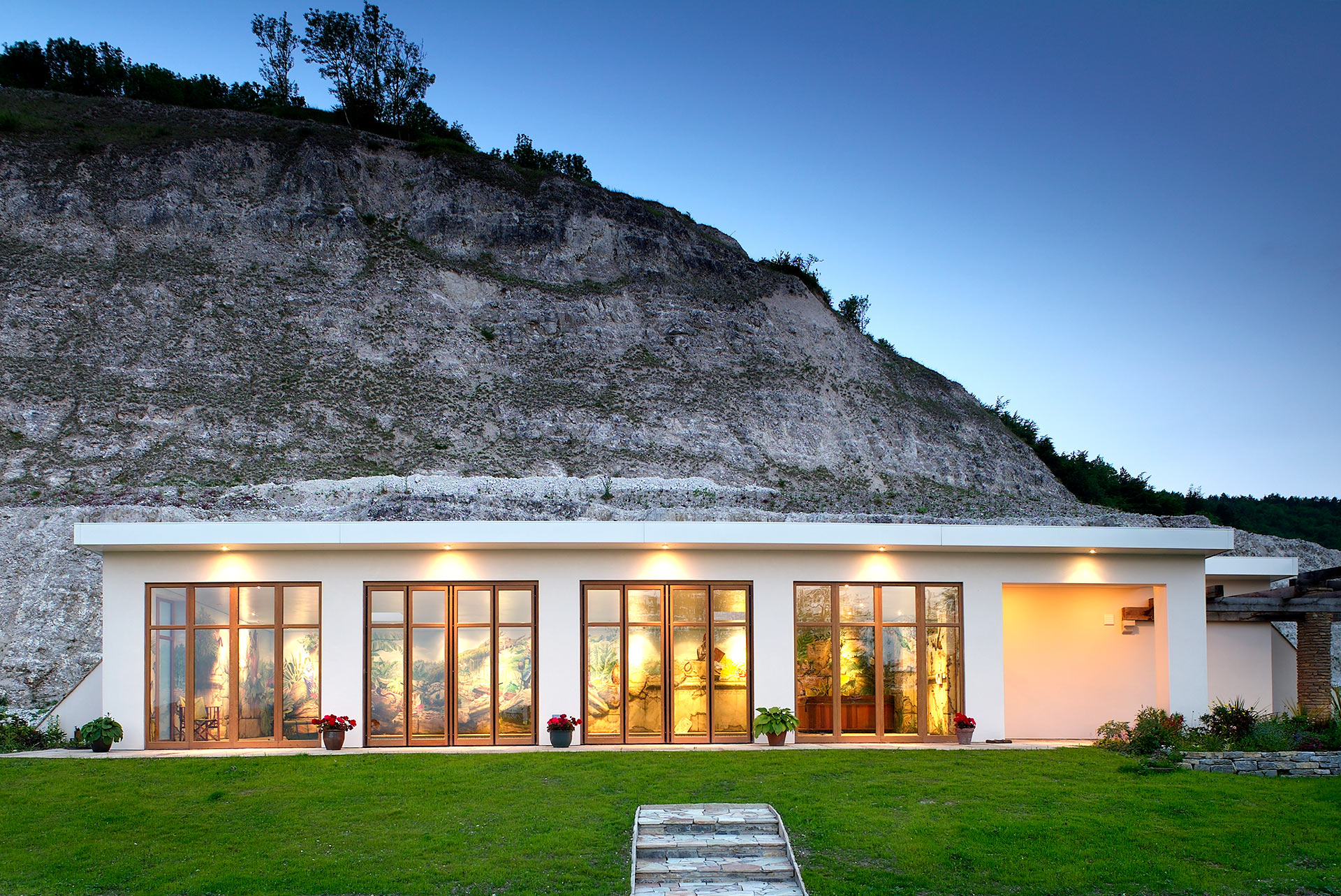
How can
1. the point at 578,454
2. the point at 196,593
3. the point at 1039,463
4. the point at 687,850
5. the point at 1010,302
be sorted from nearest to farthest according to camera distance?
the point at 687,850
the point at 196,593
the point at 1010,302
the point at 578,454
the point at 1039,463

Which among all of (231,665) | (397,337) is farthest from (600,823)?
(397,337)

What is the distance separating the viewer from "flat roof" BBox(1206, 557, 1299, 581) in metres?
18.4

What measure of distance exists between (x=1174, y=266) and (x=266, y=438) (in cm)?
3124

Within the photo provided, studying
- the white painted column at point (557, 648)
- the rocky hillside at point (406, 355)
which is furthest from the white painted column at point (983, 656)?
the rocky hillside at point (406, 355)

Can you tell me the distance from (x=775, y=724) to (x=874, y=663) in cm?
174

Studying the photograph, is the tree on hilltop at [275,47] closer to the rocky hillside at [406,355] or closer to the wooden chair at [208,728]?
the rocky hillside at [406,355]

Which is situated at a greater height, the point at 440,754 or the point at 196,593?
A: the point at 196,593

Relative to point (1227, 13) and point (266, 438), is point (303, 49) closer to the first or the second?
point (266, 438)

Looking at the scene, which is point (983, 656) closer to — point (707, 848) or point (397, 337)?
point (707, 848)

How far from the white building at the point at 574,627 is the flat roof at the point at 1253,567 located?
546 cm

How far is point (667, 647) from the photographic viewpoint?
1309 cm

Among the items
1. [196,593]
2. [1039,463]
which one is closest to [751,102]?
[196,593]

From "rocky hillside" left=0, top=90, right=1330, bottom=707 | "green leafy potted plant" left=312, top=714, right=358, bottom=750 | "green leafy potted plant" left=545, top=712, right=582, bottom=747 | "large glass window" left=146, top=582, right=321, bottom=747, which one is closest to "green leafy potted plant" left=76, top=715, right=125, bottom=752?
"large glass window" left=146, top=582, right=321, bottom=747

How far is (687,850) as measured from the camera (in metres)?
8.08
